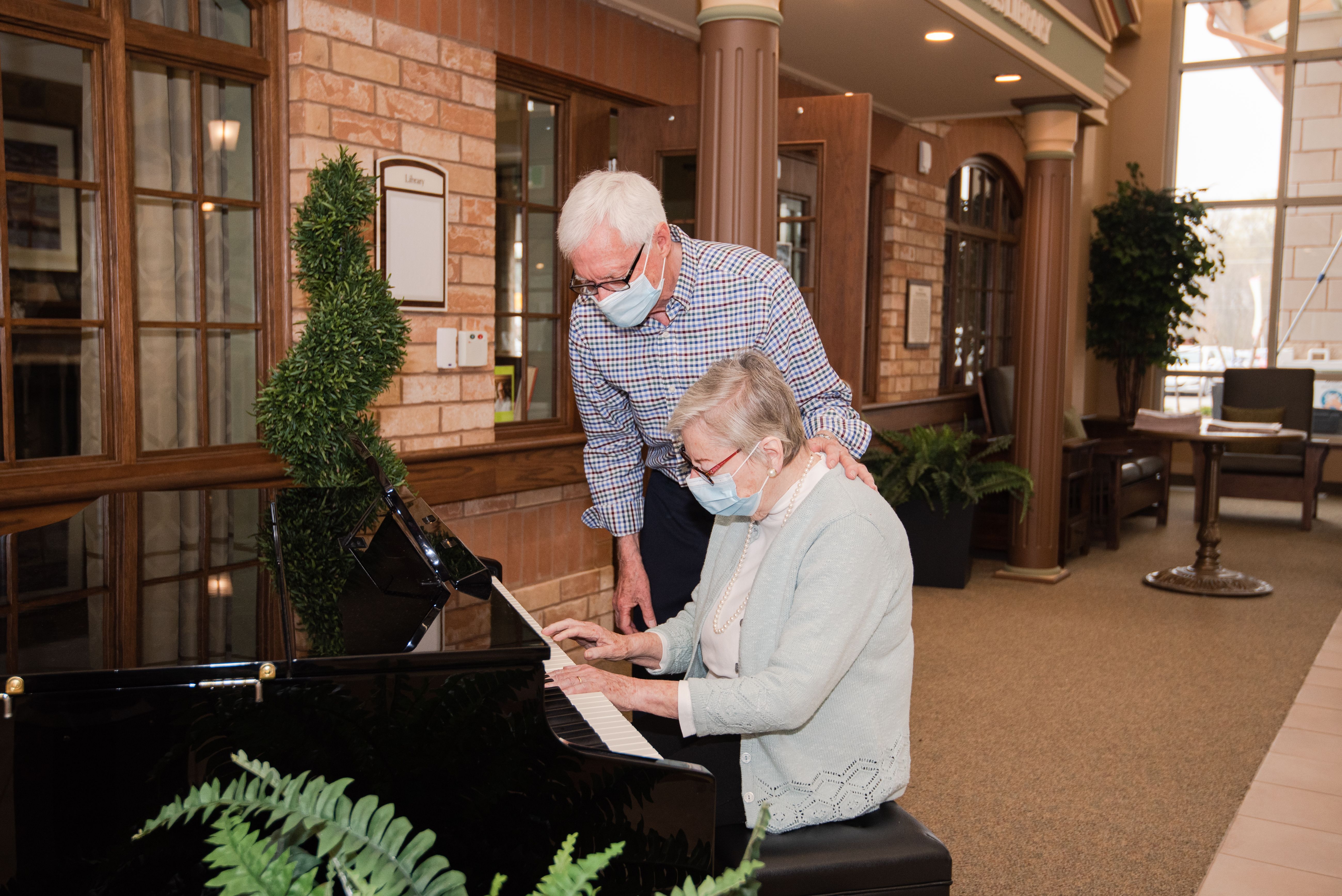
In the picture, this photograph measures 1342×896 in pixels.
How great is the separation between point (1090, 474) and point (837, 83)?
9.72 ft

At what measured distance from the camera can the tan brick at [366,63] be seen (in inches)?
133

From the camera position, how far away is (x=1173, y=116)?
10.1m

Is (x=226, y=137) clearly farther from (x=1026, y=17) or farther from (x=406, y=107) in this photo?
(x=1026, y=17)

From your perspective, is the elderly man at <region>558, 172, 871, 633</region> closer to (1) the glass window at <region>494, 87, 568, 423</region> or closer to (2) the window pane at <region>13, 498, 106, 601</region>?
(2) the window pane at <region>13, 498, 106, 601</region>

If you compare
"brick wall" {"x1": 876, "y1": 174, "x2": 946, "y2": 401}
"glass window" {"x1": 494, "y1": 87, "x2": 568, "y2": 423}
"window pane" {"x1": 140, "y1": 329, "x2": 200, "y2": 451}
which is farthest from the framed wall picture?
"brick wall" {"x1": 876, "y1": 174, "x2": 946, "y2": 401}

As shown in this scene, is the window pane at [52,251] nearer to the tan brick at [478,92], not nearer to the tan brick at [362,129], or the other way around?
the tan brick at [362,129]

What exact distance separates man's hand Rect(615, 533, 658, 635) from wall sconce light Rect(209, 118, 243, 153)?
184cm

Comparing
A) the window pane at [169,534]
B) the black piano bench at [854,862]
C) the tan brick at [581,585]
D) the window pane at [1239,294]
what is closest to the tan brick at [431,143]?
the window pane at [169,534]

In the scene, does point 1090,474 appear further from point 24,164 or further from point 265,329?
point 24,164

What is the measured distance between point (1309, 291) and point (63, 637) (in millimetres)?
10717

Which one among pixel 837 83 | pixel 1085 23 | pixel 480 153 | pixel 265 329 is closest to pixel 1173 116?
pixel 1085 23

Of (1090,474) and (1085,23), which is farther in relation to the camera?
(1090,474)

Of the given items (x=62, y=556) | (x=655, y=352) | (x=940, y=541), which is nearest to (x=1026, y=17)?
(x=940, y=541)

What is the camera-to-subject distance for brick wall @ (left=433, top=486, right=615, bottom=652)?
4.12 m
